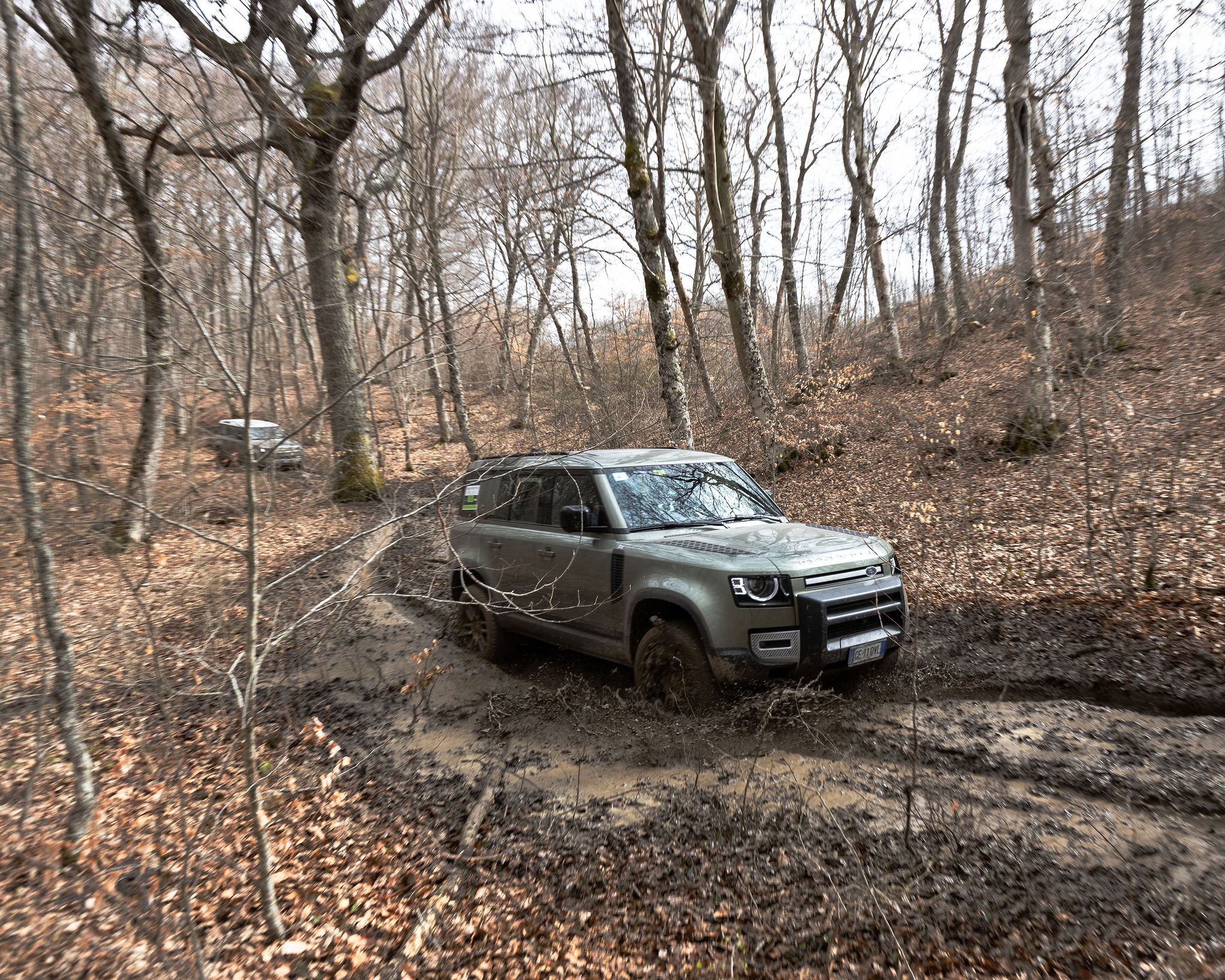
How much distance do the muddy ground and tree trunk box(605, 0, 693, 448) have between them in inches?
209

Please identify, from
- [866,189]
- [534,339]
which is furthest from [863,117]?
[534,339]

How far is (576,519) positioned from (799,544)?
1696 mm

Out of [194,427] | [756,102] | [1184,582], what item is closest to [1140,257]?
[756,102]

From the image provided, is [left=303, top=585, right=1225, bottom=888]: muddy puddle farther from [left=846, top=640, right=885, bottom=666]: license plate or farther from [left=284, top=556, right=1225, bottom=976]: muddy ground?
[left=846, top=640, right=885, bottom=666]: license plate

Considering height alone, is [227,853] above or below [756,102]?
below

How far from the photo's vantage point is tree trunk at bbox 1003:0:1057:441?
8.74 metres

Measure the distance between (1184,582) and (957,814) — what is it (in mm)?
3977

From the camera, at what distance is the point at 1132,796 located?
11.0ft

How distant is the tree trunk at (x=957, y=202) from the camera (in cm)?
1686

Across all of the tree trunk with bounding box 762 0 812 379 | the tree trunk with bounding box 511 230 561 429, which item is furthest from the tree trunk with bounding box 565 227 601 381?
the tree trunk with bounding box 762 0 812 379

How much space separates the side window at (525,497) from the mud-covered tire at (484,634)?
767 mm

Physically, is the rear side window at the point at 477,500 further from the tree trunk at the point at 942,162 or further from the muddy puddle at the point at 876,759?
the tree trunk at the point at 942,162

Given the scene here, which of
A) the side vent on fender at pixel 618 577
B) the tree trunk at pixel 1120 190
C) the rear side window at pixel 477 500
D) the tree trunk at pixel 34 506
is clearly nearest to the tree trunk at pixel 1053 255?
the tree trunk at pixel 1120 190

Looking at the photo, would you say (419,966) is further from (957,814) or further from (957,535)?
(957,535)
